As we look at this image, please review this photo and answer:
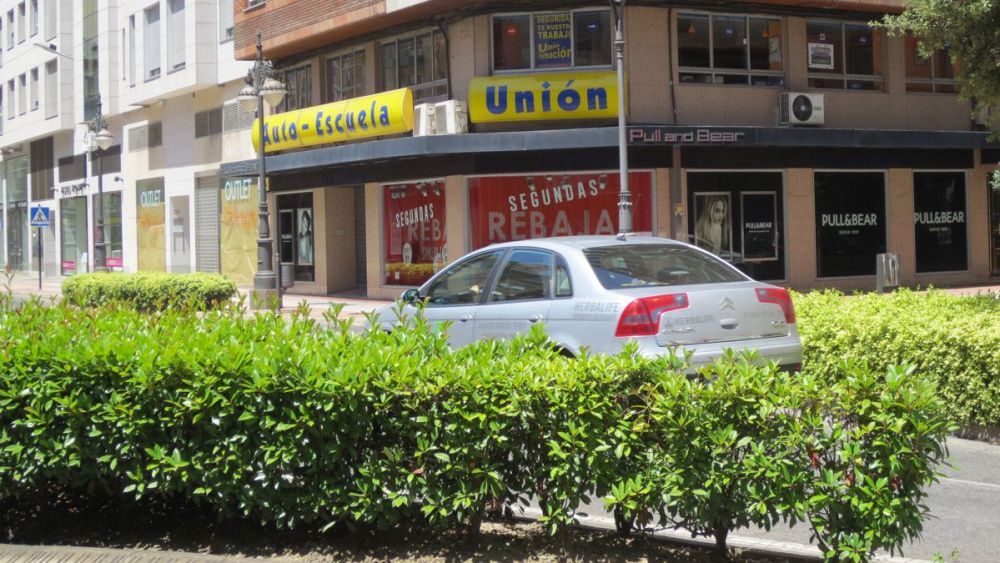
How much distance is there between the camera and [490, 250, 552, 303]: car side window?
8781 mm

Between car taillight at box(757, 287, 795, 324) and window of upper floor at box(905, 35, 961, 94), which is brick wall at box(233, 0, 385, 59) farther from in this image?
car taillight at box(757, 287, 795, 324)

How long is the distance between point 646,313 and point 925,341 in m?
2.80

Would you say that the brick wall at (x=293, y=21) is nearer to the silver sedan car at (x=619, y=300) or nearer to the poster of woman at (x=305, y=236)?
the poster of woman at (x=305, y=236)

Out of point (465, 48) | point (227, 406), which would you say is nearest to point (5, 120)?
point (465, 48)

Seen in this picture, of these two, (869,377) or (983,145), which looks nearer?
(869,377)

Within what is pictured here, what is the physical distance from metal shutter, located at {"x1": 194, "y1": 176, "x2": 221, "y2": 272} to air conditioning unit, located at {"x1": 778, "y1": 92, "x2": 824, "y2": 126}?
1931 centimetres

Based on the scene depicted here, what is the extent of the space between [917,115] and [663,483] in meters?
25.5

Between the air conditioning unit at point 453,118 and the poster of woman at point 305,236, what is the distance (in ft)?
25.0

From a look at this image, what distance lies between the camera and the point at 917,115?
27234mm

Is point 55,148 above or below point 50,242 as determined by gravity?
above

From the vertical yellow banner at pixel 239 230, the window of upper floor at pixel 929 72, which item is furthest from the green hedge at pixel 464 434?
the vertical yellow banner at pixel 239 230

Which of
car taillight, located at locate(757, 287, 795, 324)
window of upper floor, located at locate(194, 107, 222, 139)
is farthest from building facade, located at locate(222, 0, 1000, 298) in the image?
car taillight, located at locate(757, 287, 795, 324)

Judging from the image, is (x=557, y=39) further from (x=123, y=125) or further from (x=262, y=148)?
(x=123, y=125)

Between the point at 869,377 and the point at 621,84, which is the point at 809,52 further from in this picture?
the point at 869,377
